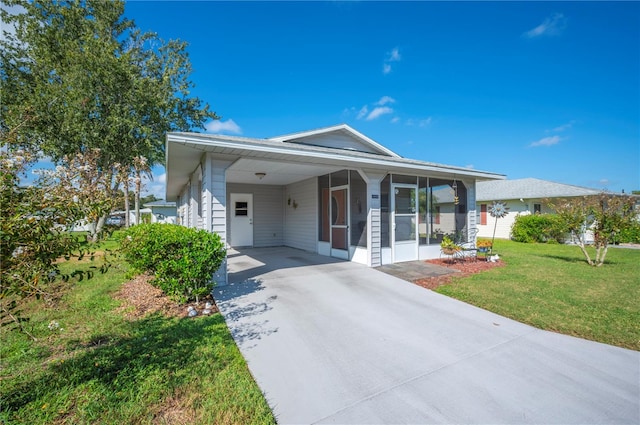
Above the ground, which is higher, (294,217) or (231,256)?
(294,217)

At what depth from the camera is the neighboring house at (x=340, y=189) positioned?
5.40m

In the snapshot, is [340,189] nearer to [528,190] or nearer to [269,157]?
[269,157]

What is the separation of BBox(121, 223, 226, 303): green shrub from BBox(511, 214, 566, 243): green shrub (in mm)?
16326

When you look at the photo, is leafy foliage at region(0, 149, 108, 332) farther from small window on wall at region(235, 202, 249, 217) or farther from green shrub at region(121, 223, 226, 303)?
small window on wall at region(235, 202, 249, 217)

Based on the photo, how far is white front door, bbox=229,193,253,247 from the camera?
436 inches

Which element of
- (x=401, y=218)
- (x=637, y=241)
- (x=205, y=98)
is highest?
→ (x=205, y=98)

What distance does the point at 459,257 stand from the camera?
28.0ft

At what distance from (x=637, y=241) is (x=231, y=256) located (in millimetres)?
19913

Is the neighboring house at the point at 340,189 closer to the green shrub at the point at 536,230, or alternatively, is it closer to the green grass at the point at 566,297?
the green grass at the point at 566,297

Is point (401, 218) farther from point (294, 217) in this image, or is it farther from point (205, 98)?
point (205, 98)

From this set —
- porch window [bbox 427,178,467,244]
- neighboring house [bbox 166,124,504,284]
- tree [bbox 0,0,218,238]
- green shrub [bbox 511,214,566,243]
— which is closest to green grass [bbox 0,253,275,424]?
neighboring house [bbox 166,124,504,284]

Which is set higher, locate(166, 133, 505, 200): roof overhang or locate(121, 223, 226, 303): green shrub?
locate(166, 133, 505, 200): roof overhang

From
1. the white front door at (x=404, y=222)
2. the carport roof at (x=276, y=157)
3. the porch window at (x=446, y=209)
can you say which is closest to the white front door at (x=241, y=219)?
the carport roof at (x=276, y=157)

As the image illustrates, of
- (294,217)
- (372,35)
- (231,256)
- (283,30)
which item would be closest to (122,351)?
(231,256)
